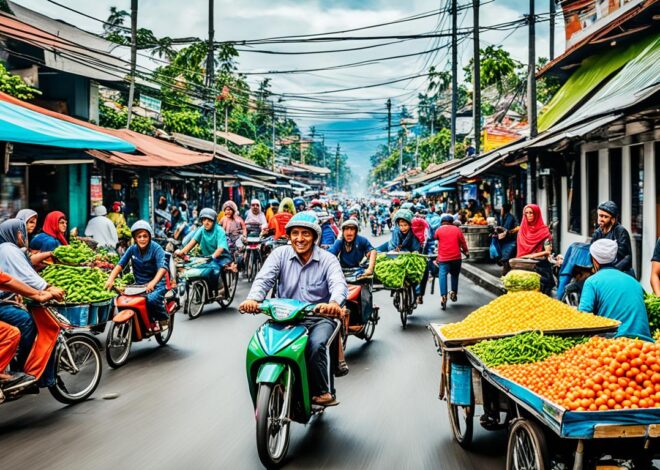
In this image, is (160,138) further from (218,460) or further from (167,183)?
(218,460)

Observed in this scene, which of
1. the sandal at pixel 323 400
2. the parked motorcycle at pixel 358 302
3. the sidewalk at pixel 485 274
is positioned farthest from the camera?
the sidewalk at pixel 485 274

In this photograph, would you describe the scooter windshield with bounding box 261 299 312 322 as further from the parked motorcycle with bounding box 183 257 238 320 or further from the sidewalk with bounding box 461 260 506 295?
the sidewalk with bounding box 461 260 506 295

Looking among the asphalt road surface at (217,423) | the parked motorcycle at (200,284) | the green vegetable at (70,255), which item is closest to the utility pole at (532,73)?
the parked motorcycle at (200,284)

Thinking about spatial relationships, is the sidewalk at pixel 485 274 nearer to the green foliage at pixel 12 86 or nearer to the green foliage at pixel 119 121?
the green foliage at pixel 12 86

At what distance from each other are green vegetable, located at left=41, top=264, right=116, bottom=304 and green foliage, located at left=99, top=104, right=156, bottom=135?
61.8 feet

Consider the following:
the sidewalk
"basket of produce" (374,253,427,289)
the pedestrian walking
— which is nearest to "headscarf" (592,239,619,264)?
"basket of produce" (374,253,427,289)

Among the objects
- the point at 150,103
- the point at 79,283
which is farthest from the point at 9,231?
the point at 150,103

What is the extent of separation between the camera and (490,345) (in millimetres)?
4871

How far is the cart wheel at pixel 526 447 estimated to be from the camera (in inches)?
145

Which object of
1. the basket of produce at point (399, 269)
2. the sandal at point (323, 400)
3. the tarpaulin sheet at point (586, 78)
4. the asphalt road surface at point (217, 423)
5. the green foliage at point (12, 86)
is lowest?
the asphalt road surface at point (217, 423)

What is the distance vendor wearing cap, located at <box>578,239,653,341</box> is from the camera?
17.2 feet

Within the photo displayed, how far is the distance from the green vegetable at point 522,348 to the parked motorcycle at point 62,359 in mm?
3839

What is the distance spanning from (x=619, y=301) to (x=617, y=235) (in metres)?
3.26

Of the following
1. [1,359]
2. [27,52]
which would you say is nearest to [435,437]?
[1,359]
